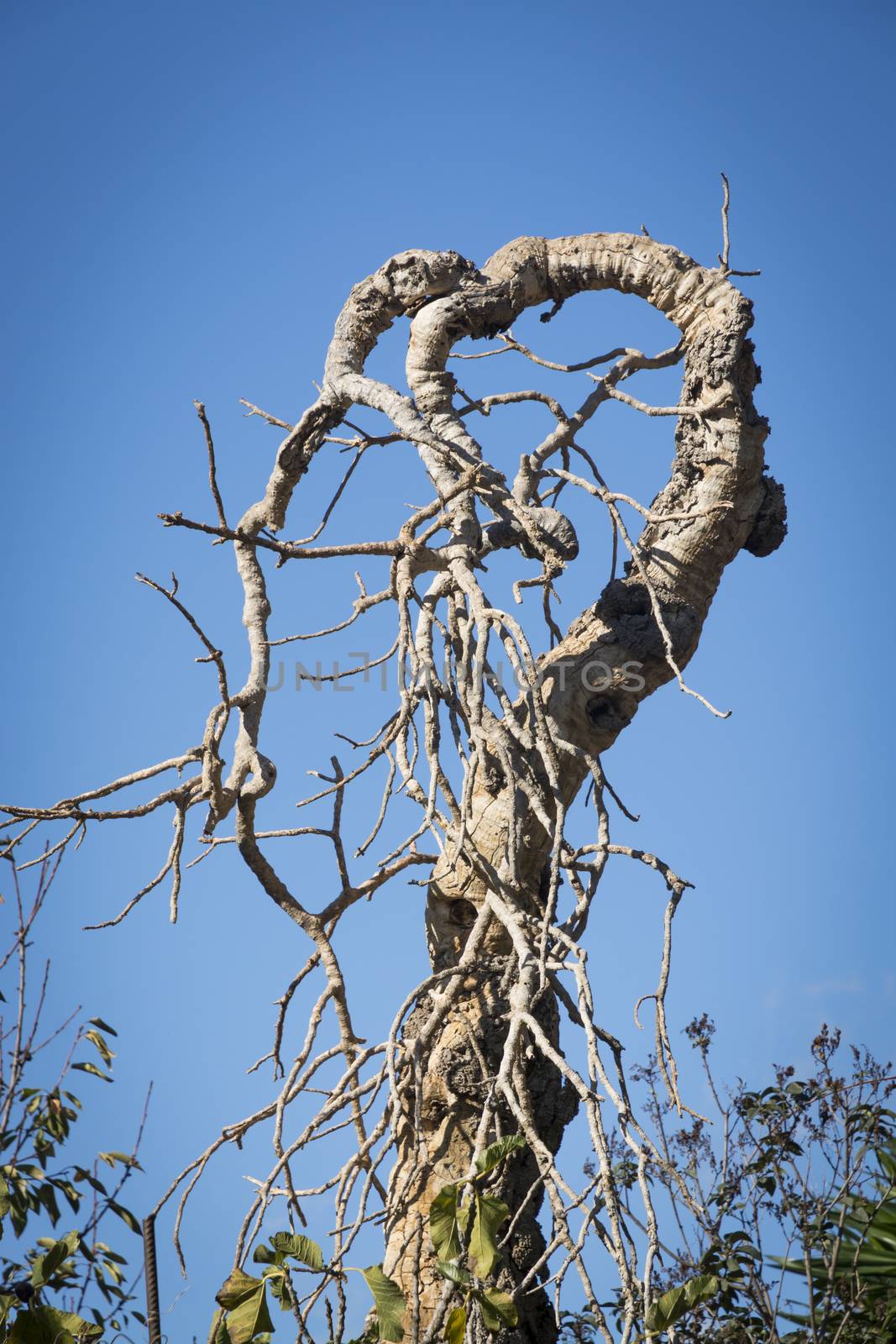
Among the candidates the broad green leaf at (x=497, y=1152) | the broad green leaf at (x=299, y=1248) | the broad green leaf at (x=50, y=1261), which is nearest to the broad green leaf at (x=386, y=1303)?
the broad green leaf at (x=299, y=1248)

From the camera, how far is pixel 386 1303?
2078mm

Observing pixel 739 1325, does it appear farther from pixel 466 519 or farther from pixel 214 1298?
pixel 466 519

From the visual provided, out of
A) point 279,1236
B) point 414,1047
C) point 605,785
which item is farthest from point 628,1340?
point 605,785

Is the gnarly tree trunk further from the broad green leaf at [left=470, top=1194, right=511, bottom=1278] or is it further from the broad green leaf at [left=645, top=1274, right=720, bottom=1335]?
the broad green leaf at [left=645, top=1274, right=720, bottom=1335]

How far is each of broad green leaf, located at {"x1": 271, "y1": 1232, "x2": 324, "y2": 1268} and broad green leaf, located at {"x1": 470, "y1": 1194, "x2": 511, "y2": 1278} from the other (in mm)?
264

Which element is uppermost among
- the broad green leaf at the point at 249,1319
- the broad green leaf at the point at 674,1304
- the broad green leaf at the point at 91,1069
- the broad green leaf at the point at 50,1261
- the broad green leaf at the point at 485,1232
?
the broad green leaf at the point at 91,1069

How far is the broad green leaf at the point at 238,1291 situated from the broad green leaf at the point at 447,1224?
0.97 feet

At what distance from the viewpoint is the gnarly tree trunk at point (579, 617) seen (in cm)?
308

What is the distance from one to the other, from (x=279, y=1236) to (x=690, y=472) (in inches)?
94.9

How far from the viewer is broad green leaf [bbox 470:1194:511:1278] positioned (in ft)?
6.61

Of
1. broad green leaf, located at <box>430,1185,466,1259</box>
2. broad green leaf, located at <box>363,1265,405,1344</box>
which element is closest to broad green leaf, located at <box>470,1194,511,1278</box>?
broad green leaf, located at <box>430,1185,466,1259</box>

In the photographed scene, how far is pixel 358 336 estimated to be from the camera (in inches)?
148

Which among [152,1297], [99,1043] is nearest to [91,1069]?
[99,1043]

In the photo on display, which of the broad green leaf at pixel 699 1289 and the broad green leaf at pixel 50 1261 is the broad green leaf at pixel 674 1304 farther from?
the broad green leaf at pixel 50 1261
